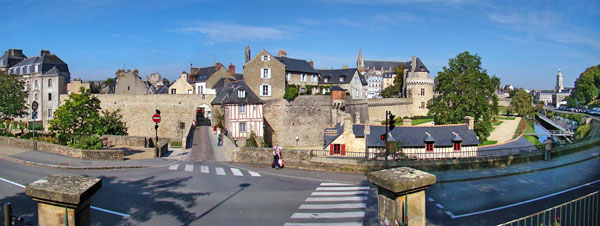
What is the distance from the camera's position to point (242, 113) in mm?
31484

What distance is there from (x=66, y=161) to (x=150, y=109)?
24772mm

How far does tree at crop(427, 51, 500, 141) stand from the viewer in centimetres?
3197

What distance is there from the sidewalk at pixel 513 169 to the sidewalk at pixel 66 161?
12.3m

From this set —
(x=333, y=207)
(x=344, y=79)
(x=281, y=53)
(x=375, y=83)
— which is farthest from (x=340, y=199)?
(x=375, y=83)

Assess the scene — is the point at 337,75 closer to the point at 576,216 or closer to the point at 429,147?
the point at 429,147

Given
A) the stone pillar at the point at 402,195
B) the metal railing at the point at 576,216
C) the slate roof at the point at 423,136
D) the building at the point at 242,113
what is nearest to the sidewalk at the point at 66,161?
the slate roof at the point at 423,136

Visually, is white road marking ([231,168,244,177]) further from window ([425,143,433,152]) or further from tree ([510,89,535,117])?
tree ([510,89,535,117])

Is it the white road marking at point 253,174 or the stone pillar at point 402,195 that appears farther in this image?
the white road marking at point 253,174

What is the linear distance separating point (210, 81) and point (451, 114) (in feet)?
94.1

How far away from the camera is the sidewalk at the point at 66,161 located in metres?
15.2

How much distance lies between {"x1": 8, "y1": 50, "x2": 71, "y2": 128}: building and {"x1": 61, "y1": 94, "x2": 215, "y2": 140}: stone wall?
8647 millimetres

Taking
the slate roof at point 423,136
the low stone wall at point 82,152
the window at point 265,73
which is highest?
the window at point 265,73

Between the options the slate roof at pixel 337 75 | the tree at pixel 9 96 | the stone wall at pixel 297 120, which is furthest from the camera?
the slate roof at pixel 337 75

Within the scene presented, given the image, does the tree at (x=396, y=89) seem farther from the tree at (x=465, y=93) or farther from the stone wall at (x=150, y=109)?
the stone wall at (x=150, y=109)
